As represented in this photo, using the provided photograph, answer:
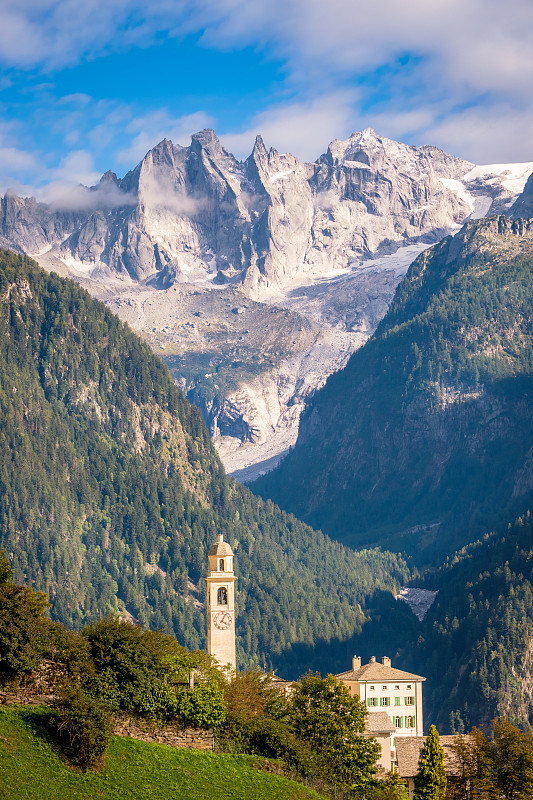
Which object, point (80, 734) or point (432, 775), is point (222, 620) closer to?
point (432, 775)

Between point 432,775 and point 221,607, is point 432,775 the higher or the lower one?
the lower one

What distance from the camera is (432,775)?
127 m

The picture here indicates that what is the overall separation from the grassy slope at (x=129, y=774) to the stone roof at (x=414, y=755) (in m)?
40.8

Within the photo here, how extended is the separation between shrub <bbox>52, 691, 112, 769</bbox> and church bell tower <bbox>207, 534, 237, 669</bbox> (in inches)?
1887

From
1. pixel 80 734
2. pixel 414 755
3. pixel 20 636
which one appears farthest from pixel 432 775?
pixel 20 636

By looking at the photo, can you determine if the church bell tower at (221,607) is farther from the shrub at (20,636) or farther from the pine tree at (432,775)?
the shrub at (20,636)

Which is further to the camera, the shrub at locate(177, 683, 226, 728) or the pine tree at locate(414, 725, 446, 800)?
the pine tree at locate(414, 725, 446, 800)

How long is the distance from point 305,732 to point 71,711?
3614 centimetres

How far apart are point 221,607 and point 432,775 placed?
94.6ft

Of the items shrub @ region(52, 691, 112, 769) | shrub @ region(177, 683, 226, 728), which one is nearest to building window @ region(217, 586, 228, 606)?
shrub @ region(177, 683, 226, 728)

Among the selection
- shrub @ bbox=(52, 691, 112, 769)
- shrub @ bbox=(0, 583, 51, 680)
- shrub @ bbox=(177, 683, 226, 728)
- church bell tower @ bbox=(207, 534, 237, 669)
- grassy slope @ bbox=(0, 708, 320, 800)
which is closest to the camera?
grassy slope @ bbox=(0, 708, 320, 800)

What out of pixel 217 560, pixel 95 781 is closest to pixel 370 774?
pixel 217 560

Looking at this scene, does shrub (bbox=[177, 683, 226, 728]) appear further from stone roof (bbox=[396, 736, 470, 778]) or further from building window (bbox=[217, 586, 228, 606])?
stone roof (bbox=[396, 736, 470, 778])

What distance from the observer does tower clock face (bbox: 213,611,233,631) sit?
143750mm
